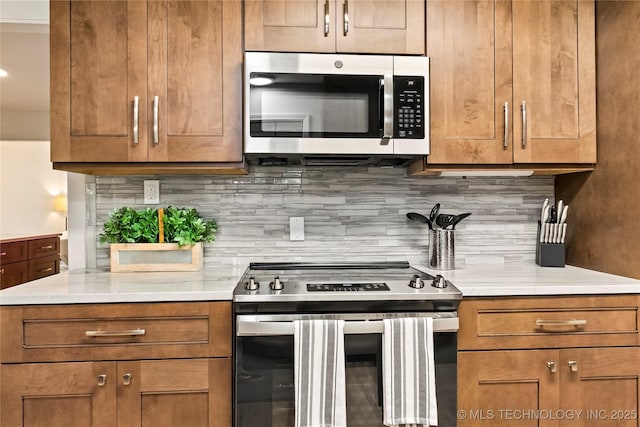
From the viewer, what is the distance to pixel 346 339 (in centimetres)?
140

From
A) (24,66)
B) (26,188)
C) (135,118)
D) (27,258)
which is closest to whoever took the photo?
(135,118)

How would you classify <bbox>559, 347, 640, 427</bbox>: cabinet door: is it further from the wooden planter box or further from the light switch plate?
the wooden planter box

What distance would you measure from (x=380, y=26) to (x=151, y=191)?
1.29 meters

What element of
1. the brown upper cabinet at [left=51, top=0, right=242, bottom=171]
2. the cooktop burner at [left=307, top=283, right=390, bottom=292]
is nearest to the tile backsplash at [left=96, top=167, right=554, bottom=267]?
the brown upper cabinet at [left=51, top=0, right=242, bottom=171]

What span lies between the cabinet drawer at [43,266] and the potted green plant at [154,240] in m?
3.65

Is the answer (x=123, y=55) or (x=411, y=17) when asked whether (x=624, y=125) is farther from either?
(x=123, y=55)

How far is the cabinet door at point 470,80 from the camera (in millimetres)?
1699

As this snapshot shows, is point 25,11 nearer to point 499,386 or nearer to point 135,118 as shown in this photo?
point 135,118

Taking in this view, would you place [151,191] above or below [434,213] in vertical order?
above

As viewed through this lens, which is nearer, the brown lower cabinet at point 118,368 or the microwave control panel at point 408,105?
the brown lower cabinet at point 118,368

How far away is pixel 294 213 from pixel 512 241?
1.14 m

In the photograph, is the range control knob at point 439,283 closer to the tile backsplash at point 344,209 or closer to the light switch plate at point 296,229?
the tile backsplash at point 344,209

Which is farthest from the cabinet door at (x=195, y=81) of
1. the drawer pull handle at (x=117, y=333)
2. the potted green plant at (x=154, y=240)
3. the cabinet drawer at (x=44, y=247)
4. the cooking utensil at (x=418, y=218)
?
the cabinet drawer at (x=44, y=247)

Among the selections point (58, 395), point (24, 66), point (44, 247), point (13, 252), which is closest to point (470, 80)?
point (58, 395)
